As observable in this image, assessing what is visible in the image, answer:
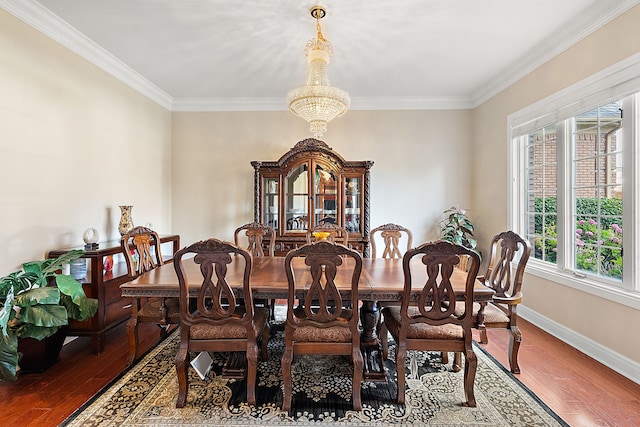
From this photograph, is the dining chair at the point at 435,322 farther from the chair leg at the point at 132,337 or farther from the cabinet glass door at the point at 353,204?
the cabinet glass door at the point at 353,204

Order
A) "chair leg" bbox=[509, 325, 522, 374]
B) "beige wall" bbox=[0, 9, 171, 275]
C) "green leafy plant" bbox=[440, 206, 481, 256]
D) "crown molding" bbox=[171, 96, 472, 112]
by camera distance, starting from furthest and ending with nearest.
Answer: "crown molding" bbox=[171, 96, 472, 112], "green leafy plant" bbox=[440, 206, 481, 256], "beige wall" bbox=[0, 9, 171, 275], "chair leg" bbox=[509, 325, 522, 374]

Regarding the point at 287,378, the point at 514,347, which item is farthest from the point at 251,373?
the point at 514,347

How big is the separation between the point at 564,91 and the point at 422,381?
9.18ft

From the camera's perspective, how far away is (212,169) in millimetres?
4484

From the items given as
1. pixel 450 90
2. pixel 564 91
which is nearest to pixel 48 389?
pixel 564 91

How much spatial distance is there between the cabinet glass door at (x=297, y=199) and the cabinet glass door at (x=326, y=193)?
0.13 metres

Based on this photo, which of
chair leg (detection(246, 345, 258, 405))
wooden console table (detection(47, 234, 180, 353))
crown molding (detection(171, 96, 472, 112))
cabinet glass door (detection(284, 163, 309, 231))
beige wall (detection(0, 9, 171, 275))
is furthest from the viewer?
crown molding (detection(171, 96, 472, 112))

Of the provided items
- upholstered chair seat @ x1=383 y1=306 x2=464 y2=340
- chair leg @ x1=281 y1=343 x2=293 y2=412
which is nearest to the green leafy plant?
upholstered chair seat @ x1=383 y1=306 x2=464 y2=340

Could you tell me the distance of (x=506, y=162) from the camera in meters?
3.63

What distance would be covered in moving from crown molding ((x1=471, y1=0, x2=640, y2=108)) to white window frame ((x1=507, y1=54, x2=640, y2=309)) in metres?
0.38

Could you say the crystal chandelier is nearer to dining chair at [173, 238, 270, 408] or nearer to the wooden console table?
dining chair at [173, 238, 270, 408]

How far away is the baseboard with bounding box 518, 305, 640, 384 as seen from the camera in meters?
2.14

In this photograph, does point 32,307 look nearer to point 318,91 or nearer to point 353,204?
point 318,91

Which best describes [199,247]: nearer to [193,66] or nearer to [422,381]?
[422,381]
